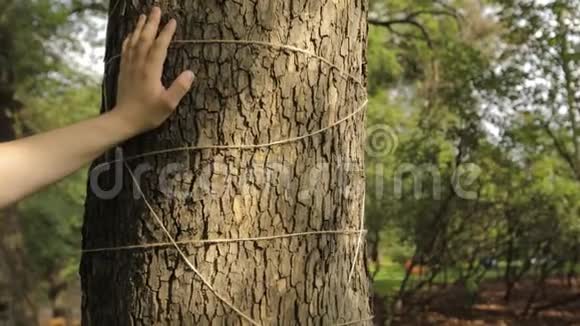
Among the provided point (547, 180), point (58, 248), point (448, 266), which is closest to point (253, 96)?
point (547, 180)

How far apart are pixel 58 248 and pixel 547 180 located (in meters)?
7.14

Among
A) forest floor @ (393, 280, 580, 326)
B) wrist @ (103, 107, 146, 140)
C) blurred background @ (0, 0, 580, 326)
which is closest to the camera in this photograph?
wrist @ (103, 107, 146, 140)

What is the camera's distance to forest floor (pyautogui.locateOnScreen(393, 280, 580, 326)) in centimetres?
925

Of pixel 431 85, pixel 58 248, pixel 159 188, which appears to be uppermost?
pixel 431 85

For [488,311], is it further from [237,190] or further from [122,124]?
[122,124]

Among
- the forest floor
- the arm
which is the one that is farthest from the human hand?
the forest floor

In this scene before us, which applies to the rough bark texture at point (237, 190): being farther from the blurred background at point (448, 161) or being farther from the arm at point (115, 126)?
the blurred background at point (448, 161)

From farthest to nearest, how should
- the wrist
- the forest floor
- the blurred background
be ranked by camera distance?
the forest floor → the blurred background → the wrist

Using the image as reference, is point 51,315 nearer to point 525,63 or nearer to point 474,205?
point 474,205

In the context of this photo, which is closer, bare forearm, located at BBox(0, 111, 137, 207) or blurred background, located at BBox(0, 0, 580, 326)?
bare forearm, located at BBox(0, 111, 137, 207)

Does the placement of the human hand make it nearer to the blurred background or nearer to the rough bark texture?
the rough bark texture

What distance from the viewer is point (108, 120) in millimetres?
1689

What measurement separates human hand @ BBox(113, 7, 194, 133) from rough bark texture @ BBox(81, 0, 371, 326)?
0.14 ft

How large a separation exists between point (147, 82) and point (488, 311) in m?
8.97
